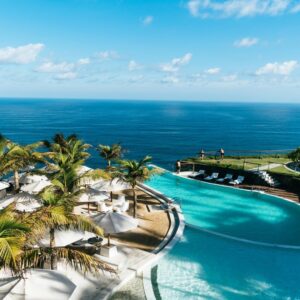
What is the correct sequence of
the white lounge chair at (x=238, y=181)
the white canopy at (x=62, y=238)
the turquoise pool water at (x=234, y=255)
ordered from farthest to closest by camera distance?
the white lounge chair at (x=238, y=181) < the turquoise pool water at (x=234, y=255) < the white canopy at (x=62, y=238)

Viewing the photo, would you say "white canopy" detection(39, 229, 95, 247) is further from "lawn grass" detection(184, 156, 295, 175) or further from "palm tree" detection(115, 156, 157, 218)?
"lawn grass" detection(184, 156, 295, 175)

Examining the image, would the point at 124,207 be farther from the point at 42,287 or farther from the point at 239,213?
the point at 42,287

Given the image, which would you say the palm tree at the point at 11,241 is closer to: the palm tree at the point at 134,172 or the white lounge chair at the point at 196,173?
the palm tree at the point at 134,172

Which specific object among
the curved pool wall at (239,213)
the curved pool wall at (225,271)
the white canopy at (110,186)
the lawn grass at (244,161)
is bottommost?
the curved pool wall at (239,213)

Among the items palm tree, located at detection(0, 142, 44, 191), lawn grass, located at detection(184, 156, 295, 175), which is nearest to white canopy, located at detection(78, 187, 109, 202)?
palm tree, located at detection(0, 142, 44, 191)

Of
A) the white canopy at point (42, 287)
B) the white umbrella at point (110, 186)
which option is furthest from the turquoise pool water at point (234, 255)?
the white umbrella at point (110, 186)

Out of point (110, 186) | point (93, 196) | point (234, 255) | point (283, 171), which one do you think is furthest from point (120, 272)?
point (283, 171)

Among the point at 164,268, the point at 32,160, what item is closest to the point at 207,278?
the point at 164,268
